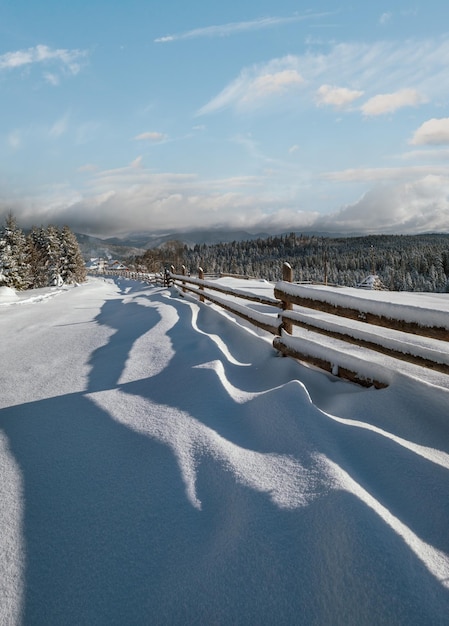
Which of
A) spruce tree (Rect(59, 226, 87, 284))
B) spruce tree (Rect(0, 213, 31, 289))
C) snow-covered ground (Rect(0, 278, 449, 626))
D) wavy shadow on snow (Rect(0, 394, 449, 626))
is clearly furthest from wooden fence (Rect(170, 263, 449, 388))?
spruce tree (Rect(59, 226, 87, 284))

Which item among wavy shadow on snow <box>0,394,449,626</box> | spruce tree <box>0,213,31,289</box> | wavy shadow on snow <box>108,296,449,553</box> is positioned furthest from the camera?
spruce tree <box>0,213,31,289</box>

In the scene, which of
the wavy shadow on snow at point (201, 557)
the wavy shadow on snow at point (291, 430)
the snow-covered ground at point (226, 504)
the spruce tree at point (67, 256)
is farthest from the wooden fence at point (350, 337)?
the spruce tree at point (67, 256)

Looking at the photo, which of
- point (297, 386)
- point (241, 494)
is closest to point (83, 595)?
point (241, 494)

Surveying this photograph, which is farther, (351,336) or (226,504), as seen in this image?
(351,336)

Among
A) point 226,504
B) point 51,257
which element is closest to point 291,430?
point 226,504

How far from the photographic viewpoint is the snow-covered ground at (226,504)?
5.06 ft

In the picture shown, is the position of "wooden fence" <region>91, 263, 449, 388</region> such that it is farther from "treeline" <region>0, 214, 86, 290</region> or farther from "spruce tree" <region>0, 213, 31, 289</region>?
"treeline" <region>0, 214, 86, 290</region>

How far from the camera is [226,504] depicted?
6.90 ft

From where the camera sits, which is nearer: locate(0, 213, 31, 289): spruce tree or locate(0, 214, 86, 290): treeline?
locate(0, 213, 31, 289): spruce tree

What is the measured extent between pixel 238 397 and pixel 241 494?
4.89 ft

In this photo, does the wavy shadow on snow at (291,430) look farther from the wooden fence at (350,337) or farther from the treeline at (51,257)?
the treeline at (51,257)

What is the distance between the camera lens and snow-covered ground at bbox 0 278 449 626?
5.06 ft

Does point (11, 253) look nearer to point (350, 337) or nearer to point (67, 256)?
point (67, 256)

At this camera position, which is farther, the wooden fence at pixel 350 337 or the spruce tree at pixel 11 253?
the spruce tree at pixel 11 253
